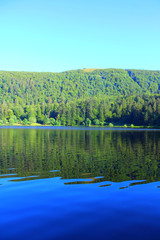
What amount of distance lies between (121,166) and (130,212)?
436 inches

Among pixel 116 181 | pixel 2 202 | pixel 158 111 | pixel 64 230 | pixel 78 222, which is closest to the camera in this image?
pixel 64 230

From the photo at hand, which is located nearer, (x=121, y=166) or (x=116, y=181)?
(x=116, y=181)

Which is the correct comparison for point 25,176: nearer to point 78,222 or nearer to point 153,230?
point 78,222

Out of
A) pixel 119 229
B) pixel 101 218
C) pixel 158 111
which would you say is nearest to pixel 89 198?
pixel 101 218

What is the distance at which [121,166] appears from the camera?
22.4 meters

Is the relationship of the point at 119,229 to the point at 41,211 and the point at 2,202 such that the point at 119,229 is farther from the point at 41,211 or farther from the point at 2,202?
the point at 2,202

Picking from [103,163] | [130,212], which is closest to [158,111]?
[103,163]

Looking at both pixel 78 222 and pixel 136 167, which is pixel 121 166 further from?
pixel 78 222

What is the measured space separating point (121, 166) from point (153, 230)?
12.8 m

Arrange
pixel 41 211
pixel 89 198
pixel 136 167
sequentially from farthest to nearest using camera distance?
1. pixel 136 167
2. pixel 89 198
3. pixel 41 211

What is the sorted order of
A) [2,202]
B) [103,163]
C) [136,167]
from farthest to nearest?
[103,163] → [136,167] → [2,202]

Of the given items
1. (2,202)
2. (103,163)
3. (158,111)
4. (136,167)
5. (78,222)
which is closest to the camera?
(78,222)

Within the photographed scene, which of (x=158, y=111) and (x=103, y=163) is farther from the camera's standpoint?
(x=158, y=111)

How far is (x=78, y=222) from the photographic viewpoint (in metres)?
10.3
